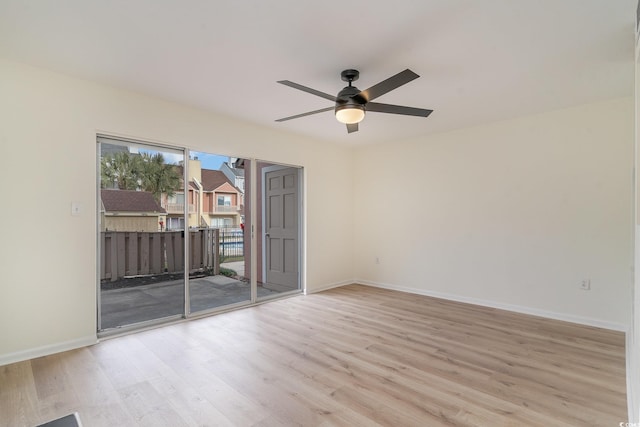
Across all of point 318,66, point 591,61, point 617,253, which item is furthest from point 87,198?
point 617,253

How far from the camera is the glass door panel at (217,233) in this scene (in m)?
4.10

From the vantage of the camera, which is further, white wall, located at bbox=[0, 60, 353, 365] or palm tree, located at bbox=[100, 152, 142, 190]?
palm tree, located at bbox=[100, 152, 142, 190]

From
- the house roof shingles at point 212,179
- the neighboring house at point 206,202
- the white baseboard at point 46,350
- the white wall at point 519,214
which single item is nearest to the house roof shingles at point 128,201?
the neighboring house at point 206,202

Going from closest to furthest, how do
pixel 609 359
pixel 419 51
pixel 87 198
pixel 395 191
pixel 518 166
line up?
1. pixel 419 51
2. pixel 609 359
3. pixel 87 198
4. pixel 518 166
5. pixel 395 191

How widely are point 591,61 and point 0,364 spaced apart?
5.56 m

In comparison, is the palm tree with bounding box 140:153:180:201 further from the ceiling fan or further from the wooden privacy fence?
the ceiling fan

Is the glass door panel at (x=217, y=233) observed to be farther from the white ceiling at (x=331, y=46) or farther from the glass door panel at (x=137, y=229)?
the white ceiling at (x=331, y=46)

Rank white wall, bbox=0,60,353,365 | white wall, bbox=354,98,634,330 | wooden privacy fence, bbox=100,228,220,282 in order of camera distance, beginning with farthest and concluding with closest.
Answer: wooden privacy fence, bbox=100,228,220,282 < white wall, bbox=354,98,634,330 < white wall, bbox=0,60,353,365

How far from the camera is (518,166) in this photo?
4.09 metres

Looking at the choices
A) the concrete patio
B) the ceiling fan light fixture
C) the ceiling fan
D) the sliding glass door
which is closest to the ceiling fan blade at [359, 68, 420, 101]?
the ceiling fan

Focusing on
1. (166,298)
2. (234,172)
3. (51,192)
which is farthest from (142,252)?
(234,172)

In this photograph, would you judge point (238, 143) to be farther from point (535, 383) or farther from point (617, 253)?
point (617, 253)

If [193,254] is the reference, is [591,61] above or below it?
above

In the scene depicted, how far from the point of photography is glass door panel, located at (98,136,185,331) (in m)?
3.39
